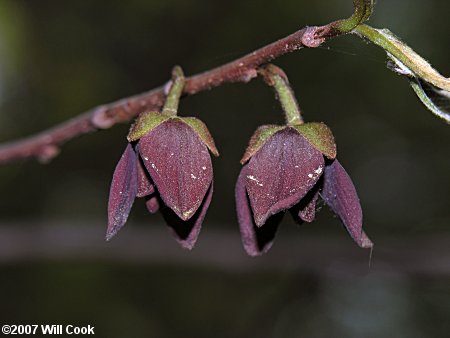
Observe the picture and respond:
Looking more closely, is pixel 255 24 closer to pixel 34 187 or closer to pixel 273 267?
pixel 273 267

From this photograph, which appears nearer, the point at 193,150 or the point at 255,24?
the point at 193,150

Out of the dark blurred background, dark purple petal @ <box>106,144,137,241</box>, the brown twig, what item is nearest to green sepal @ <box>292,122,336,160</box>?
the brown twig

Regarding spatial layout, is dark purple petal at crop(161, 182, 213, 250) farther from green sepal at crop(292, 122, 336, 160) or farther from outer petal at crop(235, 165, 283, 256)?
green sepal at crop(292, 122, 336, 160)

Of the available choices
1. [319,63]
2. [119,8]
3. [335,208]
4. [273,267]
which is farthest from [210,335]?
[335,208]

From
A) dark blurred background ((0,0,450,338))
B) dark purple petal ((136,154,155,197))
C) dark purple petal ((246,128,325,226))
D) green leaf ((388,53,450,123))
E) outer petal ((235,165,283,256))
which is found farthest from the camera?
dark blurred background ((0,0,450,338))

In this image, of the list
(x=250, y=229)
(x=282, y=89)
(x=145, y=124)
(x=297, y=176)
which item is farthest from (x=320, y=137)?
(x=145, y=124)

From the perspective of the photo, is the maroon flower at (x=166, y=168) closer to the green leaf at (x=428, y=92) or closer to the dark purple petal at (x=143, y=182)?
the dark purple petal at (x=143, y=182)

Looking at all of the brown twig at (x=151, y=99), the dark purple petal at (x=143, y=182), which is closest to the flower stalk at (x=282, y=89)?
the brown twig at (x=151, y=99)
